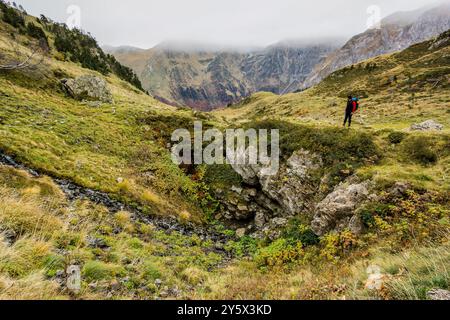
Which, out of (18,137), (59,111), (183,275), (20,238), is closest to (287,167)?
(183,275)

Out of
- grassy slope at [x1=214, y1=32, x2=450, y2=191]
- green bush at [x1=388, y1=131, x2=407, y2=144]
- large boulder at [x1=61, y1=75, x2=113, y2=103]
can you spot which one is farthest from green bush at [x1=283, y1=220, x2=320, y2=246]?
large boulder at [x1=61, y1=75, x2=113, y2=103]

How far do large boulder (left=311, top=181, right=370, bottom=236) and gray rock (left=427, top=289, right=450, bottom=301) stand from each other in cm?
609

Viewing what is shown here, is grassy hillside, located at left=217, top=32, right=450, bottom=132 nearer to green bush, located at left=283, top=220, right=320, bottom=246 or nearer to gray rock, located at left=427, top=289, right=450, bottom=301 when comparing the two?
green bush, located at left=283, top=220, right=320, bottom=246

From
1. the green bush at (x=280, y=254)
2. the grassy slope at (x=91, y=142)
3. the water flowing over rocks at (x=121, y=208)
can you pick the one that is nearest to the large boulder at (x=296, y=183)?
the green bush at (x=280, y=254)

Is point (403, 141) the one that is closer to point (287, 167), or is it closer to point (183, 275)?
point (287, 167)

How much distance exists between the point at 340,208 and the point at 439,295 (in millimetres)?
7040

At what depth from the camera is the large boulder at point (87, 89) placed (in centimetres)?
2686

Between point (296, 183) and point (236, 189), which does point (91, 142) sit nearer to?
point (236, 189)

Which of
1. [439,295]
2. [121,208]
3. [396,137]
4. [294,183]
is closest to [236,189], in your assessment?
[294,183]

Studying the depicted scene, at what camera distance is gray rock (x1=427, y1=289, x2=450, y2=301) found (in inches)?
159

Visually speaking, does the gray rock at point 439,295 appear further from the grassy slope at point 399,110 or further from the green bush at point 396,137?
the green bush at point 396,137

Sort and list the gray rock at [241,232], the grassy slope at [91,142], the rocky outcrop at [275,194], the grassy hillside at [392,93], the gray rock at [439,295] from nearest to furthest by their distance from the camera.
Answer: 1. the gray rock at [439,295]
2. the grassy slope at [91,142]
3. the rocky outcrop at [275,194]
4. the gray rock at [241,232]
5. the grassy hillside at [392,93]

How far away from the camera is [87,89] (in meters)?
27.9

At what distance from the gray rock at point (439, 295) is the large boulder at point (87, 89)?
3073cm
